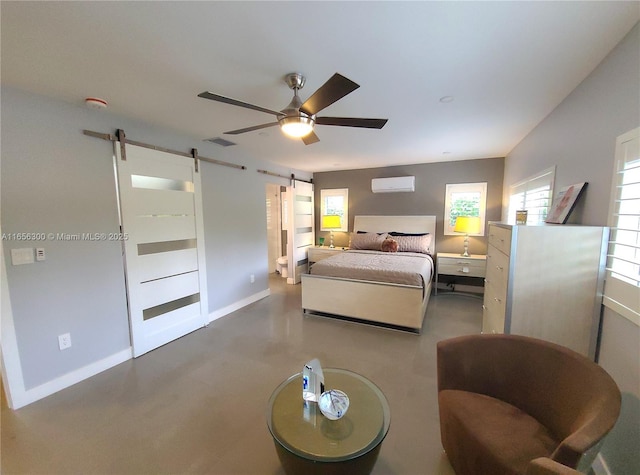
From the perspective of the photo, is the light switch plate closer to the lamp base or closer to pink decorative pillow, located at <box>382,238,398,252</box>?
pink decorative pillow, located at <box>382,238,398,252</box>

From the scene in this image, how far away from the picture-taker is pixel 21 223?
1.91 meters

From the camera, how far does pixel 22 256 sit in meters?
1.92

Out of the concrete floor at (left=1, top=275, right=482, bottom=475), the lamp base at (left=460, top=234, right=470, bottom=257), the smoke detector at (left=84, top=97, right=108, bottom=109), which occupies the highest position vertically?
the smoke detector at (left=84, top=97, right=108, bottom=109)

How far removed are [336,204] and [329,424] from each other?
15.3 ft

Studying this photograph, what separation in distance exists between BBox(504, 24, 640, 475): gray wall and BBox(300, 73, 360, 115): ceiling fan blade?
147 centimetres

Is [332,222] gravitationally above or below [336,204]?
below

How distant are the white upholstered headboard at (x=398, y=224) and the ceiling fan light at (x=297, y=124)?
12.0ft

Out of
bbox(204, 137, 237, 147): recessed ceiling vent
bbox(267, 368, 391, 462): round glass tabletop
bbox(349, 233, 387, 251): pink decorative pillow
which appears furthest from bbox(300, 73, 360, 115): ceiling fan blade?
bbox(349, 233, 387, 251): pink decorative pillow

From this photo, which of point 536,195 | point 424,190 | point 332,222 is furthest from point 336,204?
point 536,195

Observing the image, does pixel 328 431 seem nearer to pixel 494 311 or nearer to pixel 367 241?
pixel 494 311

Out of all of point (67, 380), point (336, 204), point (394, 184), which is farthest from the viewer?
point (336, 204)

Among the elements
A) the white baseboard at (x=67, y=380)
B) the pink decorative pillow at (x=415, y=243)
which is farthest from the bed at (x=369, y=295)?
the white baseboard at (x=67, y=380)

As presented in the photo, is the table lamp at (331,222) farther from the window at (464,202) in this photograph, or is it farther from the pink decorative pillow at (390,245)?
the window at (464,202)

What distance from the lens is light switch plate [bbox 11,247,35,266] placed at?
1.88 meters
